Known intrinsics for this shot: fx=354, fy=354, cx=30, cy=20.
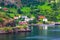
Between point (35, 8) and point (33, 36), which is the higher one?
point (35, 8)

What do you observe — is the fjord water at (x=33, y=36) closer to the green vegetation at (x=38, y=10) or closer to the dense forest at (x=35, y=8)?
the dense forest at (x=35, y=8)

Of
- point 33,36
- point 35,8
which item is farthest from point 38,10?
point 33,36

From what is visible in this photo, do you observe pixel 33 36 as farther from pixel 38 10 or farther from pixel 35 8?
pixel 35 8

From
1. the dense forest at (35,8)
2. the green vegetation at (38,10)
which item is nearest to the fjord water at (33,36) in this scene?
the dense forest at (35,8)

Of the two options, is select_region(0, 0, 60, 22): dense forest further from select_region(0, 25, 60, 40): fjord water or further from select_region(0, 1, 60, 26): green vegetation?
select_region(0, 25, 60, 40): fjord water

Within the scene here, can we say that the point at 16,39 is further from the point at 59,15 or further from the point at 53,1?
the point at 53,1

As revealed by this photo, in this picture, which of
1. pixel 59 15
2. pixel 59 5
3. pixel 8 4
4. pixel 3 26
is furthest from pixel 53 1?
pixel 3 26

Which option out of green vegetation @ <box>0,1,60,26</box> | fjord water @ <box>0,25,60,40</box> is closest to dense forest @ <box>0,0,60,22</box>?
green vegetation @ <box>0,1,60,26</box>

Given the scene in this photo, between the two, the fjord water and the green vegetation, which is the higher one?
the green vegetation
